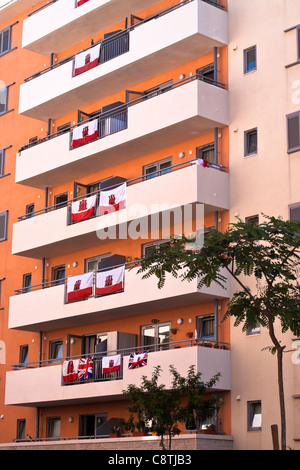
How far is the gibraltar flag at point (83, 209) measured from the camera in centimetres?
3934

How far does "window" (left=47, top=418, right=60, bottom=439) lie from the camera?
40.6 metres

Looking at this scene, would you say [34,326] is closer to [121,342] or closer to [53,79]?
[121,342]

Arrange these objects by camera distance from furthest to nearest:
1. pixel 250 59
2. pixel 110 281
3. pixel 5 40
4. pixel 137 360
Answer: pixel 5 40, pixel 110 281, pixel 250 59, pixel 137 360

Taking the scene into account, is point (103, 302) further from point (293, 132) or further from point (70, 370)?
point (293, 132)

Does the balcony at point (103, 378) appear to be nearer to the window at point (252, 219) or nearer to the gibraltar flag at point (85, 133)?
the window at point (252, 219)

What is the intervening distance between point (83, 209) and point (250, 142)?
26.8 feet

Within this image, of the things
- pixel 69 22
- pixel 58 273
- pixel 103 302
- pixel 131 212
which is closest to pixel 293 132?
pixel 131 212

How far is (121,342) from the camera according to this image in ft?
123

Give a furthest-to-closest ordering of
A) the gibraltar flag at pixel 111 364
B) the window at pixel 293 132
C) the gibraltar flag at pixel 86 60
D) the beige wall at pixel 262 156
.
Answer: the gibraltar flag at pixel 86 60, the gibraltar flag at pixel 111 364, the window at pixel 293 132, the beige wall at pixel 262 156

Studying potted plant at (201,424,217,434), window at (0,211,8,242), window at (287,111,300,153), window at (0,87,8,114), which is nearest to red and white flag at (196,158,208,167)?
window at (287,111,300,153)

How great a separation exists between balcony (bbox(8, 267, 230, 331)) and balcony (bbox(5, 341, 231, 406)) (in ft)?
5.79

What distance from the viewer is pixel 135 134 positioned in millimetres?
37594

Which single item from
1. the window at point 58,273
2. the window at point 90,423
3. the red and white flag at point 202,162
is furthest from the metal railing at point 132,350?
the red and white flag at point 202,162

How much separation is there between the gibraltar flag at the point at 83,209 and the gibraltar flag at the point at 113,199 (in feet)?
2.30
